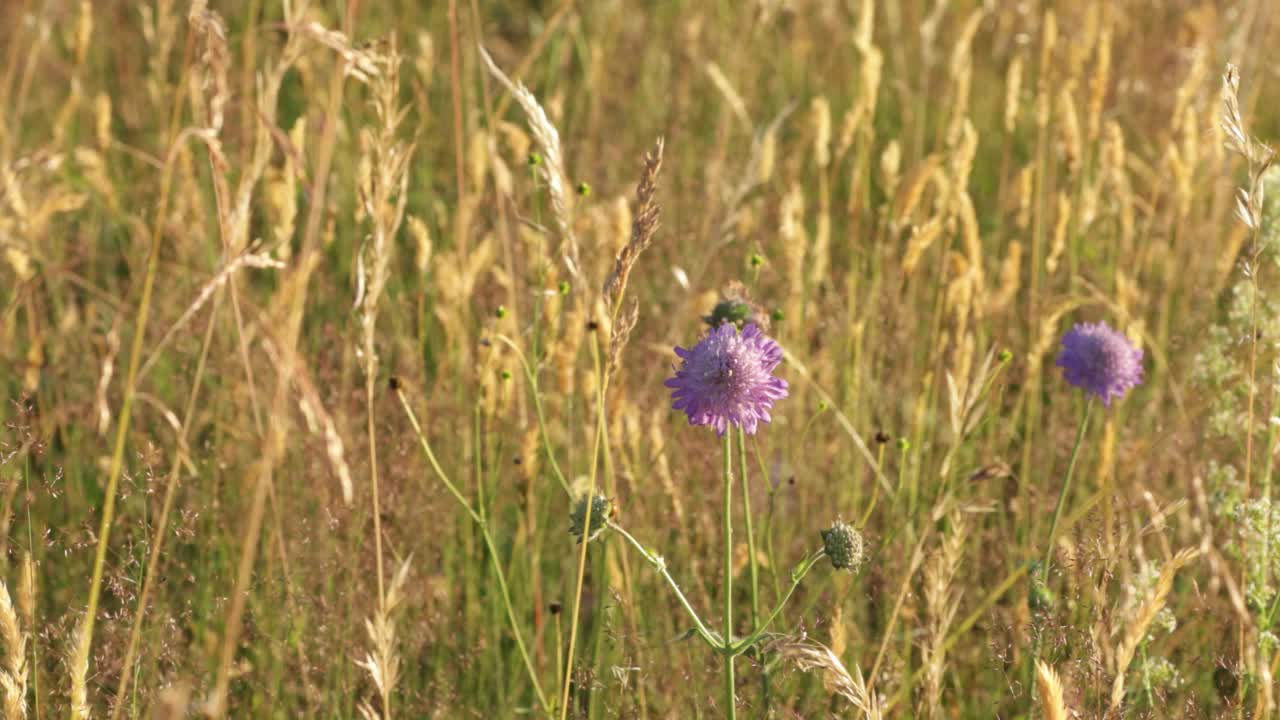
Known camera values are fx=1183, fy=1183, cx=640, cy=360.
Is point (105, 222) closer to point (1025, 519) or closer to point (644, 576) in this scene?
point (644, 576)

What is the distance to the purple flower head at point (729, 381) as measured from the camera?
4.70 feet

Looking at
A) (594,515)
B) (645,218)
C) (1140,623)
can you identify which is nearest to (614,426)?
(594,515)

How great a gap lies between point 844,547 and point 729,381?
0.80 feet

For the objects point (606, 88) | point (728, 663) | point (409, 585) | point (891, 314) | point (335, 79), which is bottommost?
point (728, 663)

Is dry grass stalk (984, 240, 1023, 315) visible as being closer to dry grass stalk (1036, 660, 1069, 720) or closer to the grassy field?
the grassy field

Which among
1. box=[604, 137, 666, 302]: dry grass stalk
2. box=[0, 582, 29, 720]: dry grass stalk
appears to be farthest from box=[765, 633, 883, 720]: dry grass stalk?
box=[0, 582, 29, 720]: dry grass stalk

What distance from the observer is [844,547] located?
143cm

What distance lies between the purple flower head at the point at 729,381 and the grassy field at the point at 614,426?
0.5 inches

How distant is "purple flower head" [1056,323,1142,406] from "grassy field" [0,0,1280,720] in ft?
0.12

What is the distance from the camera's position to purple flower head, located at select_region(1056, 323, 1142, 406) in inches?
71.6

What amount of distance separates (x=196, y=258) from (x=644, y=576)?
1.38 meters

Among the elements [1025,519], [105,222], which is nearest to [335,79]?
[1025,519]

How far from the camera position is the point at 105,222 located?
10.9 feet

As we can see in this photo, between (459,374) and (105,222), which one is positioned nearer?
(459,374)
